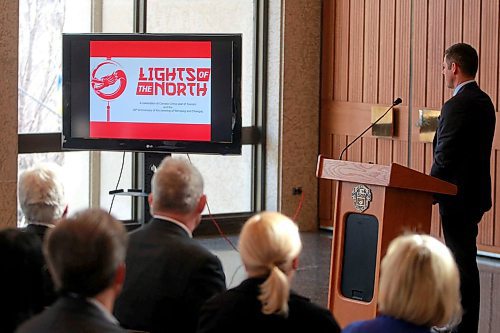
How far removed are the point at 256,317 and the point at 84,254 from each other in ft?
2.13

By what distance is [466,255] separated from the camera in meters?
5.41

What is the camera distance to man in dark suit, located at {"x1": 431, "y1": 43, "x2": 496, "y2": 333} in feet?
17.6

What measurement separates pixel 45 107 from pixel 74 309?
18.3ft

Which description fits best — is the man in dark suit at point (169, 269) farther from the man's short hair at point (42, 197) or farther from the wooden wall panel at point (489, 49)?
the wooden wall panel at point (489, 49)

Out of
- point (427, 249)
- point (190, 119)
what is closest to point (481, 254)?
point (190, 119)

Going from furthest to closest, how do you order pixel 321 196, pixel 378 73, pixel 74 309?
pixel 321 196, pixel 378 73, pixel 74 309

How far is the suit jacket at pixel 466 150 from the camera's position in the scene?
17.6 ft

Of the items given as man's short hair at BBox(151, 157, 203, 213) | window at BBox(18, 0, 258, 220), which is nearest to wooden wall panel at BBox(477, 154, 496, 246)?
window at BBox(18, 0, 258, 220)

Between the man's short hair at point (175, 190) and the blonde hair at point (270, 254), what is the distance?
30.4 inches

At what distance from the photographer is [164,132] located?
7113 millimetres

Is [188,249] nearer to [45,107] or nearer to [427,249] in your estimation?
[427,249]

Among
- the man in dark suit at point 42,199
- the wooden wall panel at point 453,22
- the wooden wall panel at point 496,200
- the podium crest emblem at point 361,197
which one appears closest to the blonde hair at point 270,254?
the man in dark suit at point 42,199

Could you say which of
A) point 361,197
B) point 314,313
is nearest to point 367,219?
point 361,197

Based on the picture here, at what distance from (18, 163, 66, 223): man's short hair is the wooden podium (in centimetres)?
182
